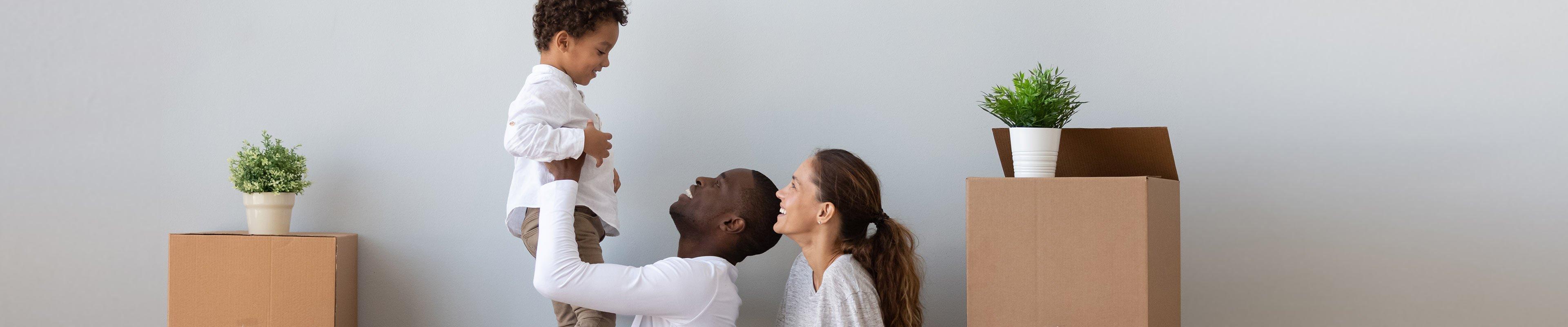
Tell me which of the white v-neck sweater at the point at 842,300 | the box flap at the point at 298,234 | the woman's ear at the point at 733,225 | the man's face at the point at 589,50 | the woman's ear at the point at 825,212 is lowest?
the white v-neck sweater at the point at 842,300

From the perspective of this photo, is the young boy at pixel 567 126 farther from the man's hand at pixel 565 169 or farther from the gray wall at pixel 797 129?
the gray wall at pixel 797 129

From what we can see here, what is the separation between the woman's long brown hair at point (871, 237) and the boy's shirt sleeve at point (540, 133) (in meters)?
0.42

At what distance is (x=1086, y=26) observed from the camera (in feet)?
5.90

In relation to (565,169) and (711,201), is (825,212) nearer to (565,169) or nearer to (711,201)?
(711,201)

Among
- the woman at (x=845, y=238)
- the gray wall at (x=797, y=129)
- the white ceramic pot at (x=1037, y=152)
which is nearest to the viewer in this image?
the white ceramic pot at (x=1037, y=152)

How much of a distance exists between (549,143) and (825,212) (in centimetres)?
47

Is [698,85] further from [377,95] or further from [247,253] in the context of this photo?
[247,253]

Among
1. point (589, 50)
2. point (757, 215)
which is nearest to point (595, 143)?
point (589, 50)

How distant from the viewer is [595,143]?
1.48 metres

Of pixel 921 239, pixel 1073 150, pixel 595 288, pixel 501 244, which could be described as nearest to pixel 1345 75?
pixel 1073 150

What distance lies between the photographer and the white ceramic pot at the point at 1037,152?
137 centimetres

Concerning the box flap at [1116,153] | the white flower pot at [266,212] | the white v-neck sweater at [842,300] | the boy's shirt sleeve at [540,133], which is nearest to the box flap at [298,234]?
the white flower pot at [266,212]

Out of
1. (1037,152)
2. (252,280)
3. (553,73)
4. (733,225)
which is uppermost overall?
(553,73)

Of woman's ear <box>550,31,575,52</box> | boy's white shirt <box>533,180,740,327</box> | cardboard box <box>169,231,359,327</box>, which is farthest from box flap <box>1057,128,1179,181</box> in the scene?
cardboard box <box>169,231,359,327</box>
